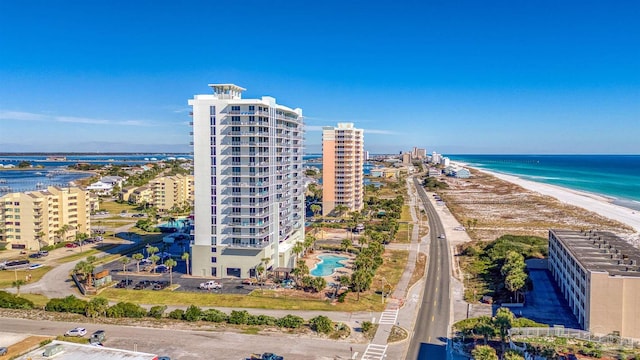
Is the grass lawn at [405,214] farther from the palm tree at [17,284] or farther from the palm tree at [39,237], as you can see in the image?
the palm tree at [17,284]

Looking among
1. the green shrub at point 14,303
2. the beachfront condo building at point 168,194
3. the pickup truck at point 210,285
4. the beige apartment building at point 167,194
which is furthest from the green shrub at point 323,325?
the beige apartment building at point 167,194

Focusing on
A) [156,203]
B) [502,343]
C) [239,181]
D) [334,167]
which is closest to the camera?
[502,343]

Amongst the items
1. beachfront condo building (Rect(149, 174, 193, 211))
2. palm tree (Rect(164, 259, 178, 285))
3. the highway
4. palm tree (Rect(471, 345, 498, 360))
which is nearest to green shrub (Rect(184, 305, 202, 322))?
palm tree (Rect(164, 259, 178, 285))

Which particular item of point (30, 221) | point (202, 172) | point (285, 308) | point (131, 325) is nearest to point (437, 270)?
point (285, 308)

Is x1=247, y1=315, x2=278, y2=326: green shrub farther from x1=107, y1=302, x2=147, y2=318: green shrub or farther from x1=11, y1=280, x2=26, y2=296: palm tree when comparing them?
x1=11, y1=280, x2=26, y2=296: palm tree

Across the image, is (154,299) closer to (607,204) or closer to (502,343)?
(502,343)

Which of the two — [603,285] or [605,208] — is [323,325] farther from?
[605,208]

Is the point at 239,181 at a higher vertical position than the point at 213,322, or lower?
higher
